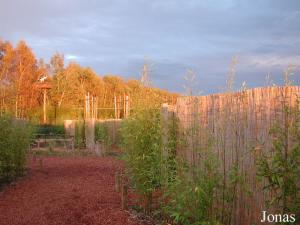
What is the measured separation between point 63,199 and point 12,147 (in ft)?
9.98

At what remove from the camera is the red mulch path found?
246 inches

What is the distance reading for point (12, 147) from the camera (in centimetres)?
1005

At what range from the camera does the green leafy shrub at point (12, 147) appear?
30.8ft

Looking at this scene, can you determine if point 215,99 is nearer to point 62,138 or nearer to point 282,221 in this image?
point 282,221

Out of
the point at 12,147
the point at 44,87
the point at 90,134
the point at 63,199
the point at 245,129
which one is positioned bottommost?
the point at 63,199

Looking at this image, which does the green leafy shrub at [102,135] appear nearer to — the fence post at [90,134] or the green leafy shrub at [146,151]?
the fence post at [90,134]

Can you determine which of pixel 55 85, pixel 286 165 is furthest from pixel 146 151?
pixel 55 85

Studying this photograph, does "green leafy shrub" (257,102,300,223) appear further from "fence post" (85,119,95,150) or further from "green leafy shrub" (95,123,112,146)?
"fence post" (85,119,95,150)

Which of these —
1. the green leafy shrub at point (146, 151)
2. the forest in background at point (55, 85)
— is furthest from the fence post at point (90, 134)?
the green leafy shrub at point (146, 151)

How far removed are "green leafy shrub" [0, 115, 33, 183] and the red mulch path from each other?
0.38 metres

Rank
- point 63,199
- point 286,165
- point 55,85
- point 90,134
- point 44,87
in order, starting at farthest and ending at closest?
point 55,85
point 44,87
point 90,134
point 63,199
point 286,165

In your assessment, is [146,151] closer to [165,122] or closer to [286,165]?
[165,122]

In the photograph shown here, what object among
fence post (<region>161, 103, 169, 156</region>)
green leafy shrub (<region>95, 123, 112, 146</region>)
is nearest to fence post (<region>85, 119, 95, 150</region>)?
green leafy shrub (<region>95, 123, 112, 146</region>)

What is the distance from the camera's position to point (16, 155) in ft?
34.3
